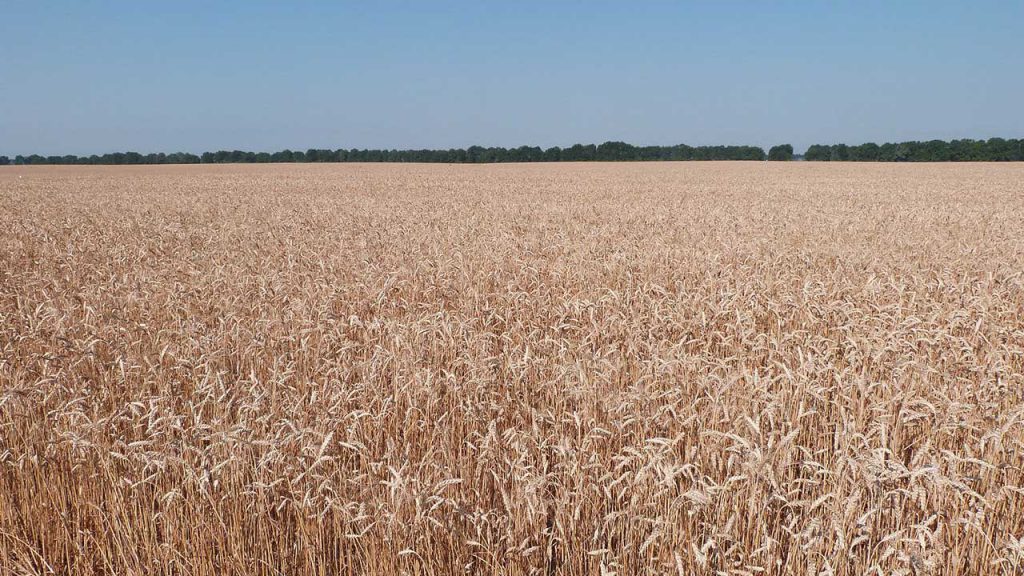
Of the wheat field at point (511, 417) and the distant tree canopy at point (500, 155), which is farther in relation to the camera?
the distant tree canopy at point (500, 155)

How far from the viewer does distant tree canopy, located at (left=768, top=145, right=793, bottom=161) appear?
89625 millimetres

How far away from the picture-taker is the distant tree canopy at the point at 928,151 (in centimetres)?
7744

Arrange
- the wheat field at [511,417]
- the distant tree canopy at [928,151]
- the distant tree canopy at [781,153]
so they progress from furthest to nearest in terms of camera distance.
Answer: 1. the distant tree canopy at [781,153]
2. the distant tree canopy at [928,151]
3. the wheat field at [511,417]

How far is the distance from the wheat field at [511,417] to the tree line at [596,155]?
88.1m

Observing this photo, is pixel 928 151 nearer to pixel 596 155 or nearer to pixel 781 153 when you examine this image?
pixel 781 153

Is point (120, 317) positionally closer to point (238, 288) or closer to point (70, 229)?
point (238, 288)

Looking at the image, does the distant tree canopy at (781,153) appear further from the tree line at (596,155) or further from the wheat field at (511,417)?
the wheat field at (511,417)

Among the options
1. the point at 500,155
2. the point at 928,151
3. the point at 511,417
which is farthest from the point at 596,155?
the point at 511,417

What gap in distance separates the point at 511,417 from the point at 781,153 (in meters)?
96.4

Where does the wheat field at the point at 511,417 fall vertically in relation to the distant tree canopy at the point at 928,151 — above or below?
below

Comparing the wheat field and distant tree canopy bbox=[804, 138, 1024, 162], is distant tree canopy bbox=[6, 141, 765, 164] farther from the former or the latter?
the wheat field

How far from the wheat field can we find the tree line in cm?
8806

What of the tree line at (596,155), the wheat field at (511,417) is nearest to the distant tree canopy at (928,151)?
the tree line at (596,155)

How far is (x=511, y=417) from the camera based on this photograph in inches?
149
